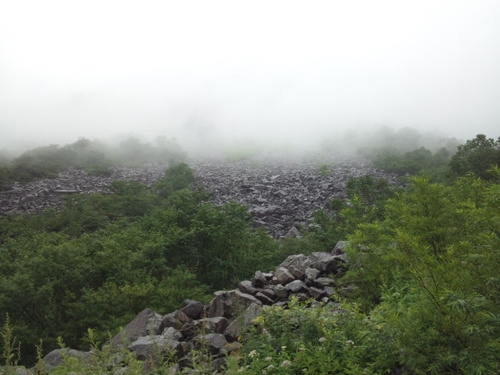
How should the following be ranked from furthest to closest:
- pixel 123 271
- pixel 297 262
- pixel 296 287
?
pixel 297 262
pixel 123 271
pixel 296 287

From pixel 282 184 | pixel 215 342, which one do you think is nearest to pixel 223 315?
pixel 215 342

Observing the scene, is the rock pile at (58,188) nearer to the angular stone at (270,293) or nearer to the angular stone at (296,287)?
the angular stone at (270,293)

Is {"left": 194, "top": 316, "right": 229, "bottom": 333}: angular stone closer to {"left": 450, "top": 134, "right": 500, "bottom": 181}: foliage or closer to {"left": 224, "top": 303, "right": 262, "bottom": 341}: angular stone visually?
{"left": 224, "top": 303, "right": 262, "bottom": 341}: angular stone

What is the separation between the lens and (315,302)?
326 inches

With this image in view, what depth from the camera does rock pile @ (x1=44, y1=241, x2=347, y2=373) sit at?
6.79 m

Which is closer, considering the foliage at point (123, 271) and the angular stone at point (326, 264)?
the foliage at point (123, 271)

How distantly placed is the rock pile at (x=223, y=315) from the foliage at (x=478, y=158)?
50.5 ft

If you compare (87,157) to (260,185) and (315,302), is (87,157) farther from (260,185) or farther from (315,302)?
(315,302)

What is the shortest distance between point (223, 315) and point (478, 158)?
21.2 meters

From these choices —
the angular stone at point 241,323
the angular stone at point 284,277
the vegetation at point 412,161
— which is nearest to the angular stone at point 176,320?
the angular stone at point 241,323

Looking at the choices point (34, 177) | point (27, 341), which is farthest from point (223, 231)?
point (34, 177)

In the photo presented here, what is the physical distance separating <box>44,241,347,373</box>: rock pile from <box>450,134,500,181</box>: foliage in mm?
15387

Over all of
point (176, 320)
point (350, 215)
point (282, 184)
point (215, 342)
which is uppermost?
point (350, 215)

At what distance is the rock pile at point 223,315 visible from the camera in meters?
6.79
